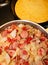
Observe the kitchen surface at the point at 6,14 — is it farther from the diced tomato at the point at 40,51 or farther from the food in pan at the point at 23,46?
the diced tomato at the point at 40,51

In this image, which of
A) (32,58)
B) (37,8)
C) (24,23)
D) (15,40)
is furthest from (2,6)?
(32,58)

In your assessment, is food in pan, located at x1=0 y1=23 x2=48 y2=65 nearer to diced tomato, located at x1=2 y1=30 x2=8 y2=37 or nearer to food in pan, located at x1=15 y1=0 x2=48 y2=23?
diced tomato, located at x1=2 y1=30 x2=8 y2=37

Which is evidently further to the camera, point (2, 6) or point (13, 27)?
point (2, 6)

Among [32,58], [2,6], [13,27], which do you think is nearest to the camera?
[32,58]

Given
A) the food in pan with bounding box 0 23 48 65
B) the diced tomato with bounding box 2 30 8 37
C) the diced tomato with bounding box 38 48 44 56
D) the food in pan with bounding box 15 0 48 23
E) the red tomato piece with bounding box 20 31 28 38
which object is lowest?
the food in pan with bounding box 15 0 48 23

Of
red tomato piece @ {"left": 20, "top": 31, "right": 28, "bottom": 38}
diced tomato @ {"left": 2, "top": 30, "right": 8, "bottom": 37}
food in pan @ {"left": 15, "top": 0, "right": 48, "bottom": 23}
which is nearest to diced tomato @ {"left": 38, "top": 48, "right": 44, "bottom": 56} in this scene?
red tomato piece @ {"left": 20, "top": 31, "right": 28, "bottom": 38}

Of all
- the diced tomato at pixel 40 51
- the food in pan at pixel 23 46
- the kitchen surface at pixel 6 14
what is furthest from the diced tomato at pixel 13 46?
the kitchen surface at pixel 6 14

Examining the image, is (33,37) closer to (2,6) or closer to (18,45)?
(18,45)
